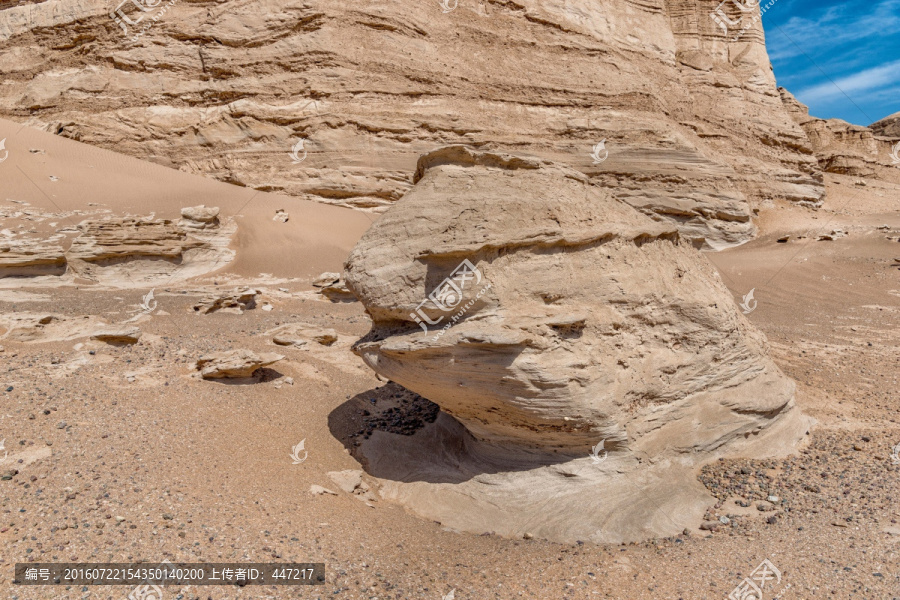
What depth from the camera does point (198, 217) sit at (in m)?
11.2

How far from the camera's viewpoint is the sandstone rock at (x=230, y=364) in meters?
5.53

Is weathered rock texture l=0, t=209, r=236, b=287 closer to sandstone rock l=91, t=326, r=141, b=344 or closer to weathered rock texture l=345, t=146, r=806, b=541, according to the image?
sandstone rock l=91, t=326, r=141, b=344

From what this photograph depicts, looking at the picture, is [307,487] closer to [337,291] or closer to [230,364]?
[230,364]

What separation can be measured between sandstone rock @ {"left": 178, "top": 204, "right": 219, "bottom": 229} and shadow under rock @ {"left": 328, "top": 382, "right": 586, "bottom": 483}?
22.9 feet

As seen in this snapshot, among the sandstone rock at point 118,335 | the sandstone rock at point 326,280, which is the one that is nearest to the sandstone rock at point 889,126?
the sandstone rock at point 326,280

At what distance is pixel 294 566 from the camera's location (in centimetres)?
322

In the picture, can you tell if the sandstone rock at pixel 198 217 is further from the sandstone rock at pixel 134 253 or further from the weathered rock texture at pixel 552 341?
the weathered rock texture at pixel 552 341

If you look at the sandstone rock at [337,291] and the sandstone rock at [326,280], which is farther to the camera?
the sandstone rock at [326,280]

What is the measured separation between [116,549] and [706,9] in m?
22.8

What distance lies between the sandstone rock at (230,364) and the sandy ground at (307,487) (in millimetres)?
126

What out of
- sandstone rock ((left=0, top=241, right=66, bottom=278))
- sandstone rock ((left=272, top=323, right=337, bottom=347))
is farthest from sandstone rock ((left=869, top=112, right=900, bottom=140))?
sandstone rock ((left=0, top=241, right=66, bottom=278))

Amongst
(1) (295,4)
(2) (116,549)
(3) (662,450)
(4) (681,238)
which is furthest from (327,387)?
(1) (295,4)

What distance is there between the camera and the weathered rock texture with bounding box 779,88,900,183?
24.1 metres

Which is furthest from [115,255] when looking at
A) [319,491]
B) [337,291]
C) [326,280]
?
[319,491]
